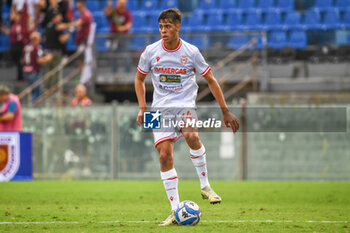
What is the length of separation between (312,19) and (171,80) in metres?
13.2

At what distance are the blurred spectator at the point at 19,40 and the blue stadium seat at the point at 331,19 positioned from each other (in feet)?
27.7

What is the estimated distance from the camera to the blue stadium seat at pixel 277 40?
57.1 feet

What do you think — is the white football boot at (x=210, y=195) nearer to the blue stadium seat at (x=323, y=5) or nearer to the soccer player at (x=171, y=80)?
the soccer player at (x=171, y=80)

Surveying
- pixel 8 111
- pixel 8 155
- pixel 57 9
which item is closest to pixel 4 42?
pixel 57 9

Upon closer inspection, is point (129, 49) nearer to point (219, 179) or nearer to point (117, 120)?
point (117, 120)

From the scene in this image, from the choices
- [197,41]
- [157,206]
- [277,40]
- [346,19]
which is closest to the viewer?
[157,206]

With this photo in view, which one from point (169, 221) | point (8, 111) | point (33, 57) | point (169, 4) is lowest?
point (169, 221)

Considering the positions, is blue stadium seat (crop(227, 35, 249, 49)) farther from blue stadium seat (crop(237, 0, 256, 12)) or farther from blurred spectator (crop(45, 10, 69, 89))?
blurred spectator (crop(45, 10, 69, 89))

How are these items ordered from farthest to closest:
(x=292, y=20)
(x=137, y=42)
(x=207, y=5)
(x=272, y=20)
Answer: (x=207, y=5), (x=272, y=20), (x=292, y=20), (x=137, y=42)

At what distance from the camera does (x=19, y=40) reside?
701 inches

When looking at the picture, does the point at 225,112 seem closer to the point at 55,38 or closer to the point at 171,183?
the point at 171,183

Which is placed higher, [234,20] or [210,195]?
[234,20]

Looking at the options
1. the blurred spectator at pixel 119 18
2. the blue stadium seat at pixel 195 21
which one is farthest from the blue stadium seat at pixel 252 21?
the blurred spectator at pixel 119 18

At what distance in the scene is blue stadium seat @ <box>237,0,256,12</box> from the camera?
19.6m
